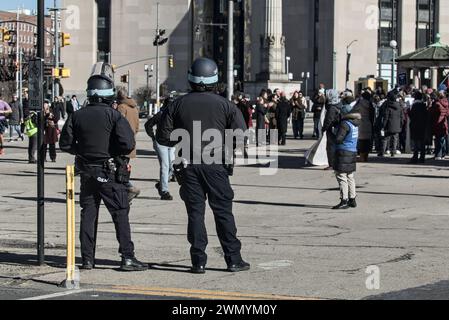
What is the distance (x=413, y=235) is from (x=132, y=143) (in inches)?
176

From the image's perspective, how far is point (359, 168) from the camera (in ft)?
80.5

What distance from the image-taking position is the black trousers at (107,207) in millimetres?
10031

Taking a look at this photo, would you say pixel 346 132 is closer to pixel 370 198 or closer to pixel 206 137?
pixel 370 198

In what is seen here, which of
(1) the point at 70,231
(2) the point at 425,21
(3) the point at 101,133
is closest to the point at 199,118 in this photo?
(3) the point at 101,133

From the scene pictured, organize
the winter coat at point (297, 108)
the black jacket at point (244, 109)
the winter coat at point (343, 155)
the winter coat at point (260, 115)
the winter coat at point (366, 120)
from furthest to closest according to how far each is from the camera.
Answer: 1. the winter coat at point (297, 108)
2. the winter coat at point (260, 115)
3. the black jacket at point (244, 109)
4. the winter coat at point (366, 120)
5. the winter coat at point (343, 155)

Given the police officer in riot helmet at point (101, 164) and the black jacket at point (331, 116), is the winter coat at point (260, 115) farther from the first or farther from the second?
the police officer in riot helmet at point (101, 164)

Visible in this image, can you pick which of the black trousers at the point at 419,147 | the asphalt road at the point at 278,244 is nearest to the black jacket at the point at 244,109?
the black trousers at the point at 419,147

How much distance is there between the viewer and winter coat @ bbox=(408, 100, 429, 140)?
84.9ft

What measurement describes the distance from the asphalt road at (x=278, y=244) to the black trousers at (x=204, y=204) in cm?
25

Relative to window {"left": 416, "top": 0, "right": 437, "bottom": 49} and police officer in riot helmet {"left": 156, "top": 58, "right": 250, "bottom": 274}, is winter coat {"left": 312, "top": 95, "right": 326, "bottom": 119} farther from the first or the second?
window {"left": 416, "top": 0, "right": 437, "bottom": 49}

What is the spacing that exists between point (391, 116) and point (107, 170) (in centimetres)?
1832

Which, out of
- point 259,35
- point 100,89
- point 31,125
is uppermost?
point 259,35

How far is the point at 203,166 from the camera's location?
9898mm

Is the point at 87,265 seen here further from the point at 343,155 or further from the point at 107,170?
the point at 343,155
